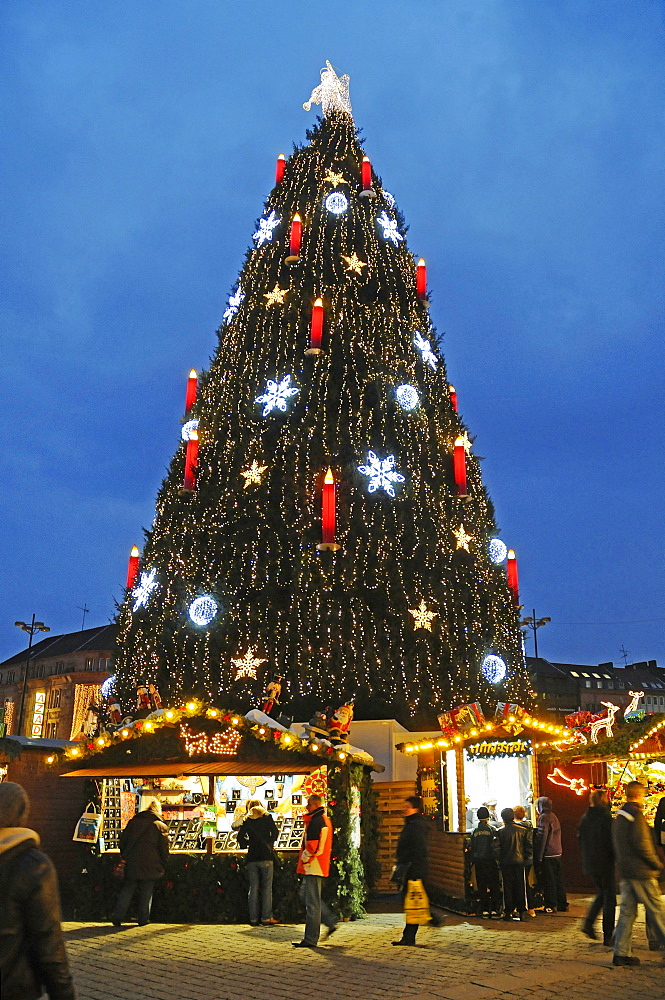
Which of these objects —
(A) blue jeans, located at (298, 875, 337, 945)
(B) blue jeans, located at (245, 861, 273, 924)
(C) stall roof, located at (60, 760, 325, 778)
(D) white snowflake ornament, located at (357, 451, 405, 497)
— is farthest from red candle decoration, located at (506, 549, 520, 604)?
(A) blue jeans, located at (298, 875, 337, 945)

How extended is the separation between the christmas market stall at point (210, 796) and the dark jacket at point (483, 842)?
1.76 meters

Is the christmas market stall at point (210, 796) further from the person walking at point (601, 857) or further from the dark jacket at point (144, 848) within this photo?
the person walking at point (601, 857)

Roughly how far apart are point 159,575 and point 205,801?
8613 millimetres

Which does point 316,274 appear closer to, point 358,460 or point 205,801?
point 358,460

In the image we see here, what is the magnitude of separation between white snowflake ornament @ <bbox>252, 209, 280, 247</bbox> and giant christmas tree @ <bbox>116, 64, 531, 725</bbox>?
0.08 metres

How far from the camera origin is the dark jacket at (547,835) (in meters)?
13.3

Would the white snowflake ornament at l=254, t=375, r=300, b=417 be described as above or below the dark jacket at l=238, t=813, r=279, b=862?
above

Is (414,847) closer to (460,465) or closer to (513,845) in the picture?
(513,845)

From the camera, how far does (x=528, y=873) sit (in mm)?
13070

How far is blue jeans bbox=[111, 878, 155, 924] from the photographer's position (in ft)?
39.2

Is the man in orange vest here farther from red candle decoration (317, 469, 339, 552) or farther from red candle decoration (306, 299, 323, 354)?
red candle decoration (306, 299, 323, 354)

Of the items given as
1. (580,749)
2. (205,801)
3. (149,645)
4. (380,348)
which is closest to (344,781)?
(205,801)

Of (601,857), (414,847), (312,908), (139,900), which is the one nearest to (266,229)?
(139,900)

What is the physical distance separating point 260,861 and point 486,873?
343cm
